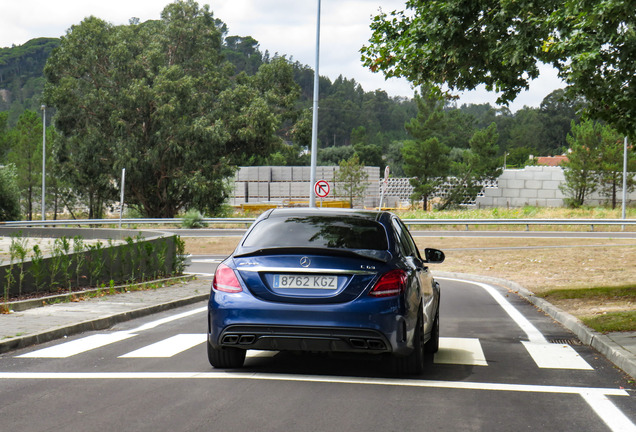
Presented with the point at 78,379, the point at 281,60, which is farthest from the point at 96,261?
the point at 281,60

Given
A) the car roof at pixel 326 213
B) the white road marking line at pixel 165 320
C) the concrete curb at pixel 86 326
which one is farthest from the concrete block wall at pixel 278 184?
the car roof at pixel 326 213

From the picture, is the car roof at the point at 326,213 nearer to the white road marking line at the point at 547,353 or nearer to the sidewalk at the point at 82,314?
the white road marking line at the point at 547,353

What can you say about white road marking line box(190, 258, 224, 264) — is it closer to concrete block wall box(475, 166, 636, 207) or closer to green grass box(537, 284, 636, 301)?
green grass box(537, 284, 636, 301)

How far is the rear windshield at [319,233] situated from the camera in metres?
6.95

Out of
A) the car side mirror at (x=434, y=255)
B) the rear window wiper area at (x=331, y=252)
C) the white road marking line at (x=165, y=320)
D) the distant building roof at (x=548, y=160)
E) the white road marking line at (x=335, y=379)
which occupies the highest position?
the distant building roof at (x=548, y=160)

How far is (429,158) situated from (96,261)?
5318cm

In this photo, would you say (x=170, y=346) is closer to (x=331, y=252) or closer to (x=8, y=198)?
(x=331, y=252)

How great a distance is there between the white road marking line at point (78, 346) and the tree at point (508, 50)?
6663 millimetres

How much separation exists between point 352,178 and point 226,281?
6041 cm

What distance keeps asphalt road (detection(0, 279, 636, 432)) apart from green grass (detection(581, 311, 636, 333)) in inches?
23.0

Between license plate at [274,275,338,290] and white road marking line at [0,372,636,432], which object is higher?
license plate at [274,275,338,290]

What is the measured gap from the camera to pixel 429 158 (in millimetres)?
66125

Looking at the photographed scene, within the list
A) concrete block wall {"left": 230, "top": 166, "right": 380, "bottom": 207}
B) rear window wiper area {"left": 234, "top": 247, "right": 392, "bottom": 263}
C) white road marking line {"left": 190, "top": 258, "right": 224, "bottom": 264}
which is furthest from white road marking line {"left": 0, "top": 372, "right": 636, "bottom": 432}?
concrete block wall {"left": 230, "top": 166, "right": 380, "bottom": 207}

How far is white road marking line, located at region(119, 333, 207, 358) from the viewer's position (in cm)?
815
